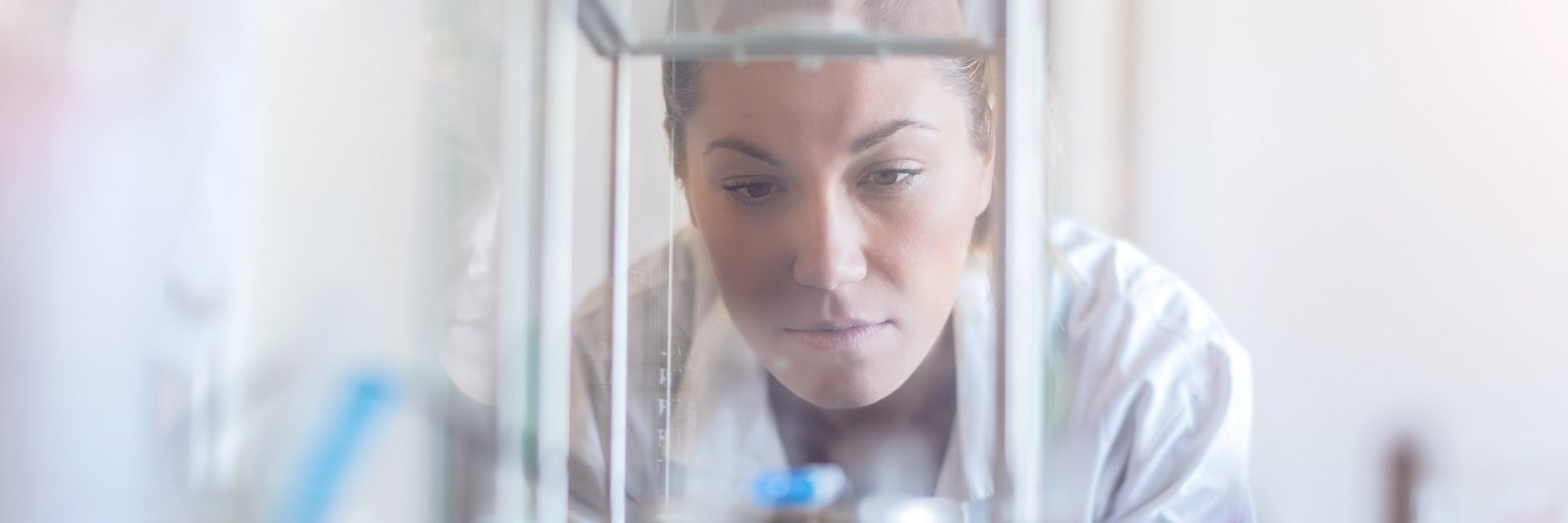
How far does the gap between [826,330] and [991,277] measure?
0.32ft

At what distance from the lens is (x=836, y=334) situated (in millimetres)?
511

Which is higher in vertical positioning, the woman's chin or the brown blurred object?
the woman's chin

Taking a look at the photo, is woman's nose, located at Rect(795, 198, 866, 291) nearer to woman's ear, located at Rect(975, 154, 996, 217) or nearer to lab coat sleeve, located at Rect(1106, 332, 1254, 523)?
woman's ear, located at Rect(975, 154, 996, 217)

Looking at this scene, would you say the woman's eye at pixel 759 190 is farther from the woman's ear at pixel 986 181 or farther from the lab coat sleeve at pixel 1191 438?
the lab coat sleeve at pixel 1191 438

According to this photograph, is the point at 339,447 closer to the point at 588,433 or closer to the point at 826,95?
the point at 588,433

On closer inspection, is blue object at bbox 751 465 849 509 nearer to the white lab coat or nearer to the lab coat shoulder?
the white lab coat

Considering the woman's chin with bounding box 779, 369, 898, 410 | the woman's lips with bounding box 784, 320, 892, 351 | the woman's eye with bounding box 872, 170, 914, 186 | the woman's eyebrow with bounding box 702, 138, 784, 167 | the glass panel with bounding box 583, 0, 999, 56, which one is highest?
the glass panel with bounding box 583, 0, 999, 56

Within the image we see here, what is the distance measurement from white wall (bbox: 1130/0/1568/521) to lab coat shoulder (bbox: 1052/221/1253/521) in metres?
0.03

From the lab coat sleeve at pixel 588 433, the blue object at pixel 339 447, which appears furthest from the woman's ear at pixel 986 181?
the blue object at pixel 339 447

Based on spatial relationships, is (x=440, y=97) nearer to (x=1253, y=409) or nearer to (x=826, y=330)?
(x=826, y=330)

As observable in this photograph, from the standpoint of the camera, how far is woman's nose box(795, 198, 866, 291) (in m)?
0.49

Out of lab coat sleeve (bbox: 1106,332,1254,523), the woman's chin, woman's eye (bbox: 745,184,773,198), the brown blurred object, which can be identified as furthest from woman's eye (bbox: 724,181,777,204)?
the brown blurred object

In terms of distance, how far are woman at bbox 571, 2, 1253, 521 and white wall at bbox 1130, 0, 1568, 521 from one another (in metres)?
0.04

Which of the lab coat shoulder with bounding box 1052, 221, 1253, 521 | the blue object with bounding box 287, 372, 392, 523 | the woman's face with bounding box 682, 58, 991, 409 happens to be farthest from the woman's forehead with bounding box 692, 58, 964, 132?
the blue object with bounding box 287, 372, 392, 523
